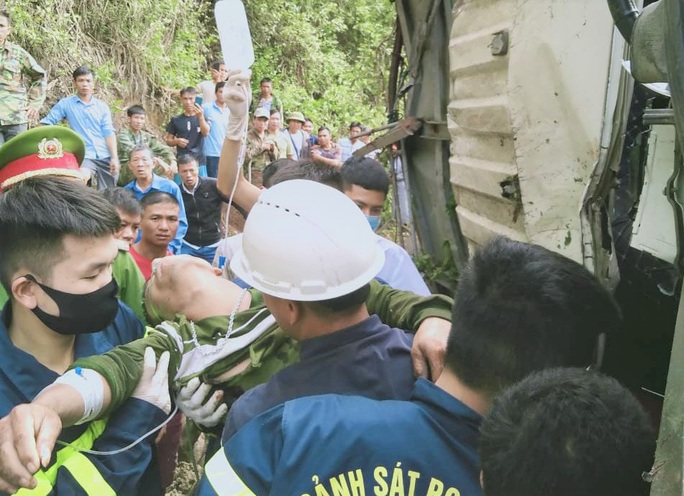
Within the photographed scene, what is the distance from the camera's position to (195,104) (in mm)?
9492

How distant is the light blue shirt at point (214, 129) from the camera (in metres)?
9.63

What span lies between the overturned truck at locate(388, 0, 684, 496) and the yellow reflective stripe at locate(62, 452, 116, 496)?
140cm

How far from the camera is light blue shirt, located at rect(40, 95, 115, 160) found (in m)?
8.33

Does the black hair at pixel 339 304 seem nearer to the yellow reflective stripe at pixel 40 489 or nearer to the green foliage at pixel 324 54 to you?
the yellow reflective stripe at pixel 40 489

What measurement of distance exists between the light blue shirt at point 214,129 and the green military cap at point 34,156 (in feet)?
22.8

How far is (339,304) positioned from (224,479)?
475 millimetres

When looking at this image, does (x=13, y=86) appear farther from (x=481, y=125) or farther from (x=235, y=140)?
(x=481, y=125)

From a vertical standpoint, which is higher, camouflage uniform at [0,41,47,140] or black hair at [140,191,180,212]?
camouflage uniform at [0,41,47,140]

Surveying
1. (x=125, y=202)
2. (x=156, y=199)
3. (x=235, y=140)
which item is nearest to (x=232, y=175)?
(x=235, y=140)

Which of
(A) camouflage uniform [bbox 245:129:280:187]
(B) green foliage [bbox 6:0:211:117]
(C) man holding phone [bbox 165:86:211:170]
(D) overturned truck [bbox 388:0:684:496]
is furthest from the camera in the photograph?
(A) camouflage uniform [bbox 245:129:280:187]

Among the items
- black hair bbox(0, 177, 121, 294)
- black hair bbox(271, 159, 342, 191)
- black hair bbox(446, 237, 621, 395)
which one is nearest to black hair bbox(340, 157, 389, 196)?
black hair bbox(271, 159, 342, 191)

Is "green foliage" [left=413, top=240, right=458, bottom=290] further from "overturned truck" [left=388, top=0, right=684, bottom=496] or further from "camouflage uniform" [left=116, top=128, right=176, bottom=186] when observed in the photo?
"camouflage uniform" [left=116, top=128, right=176, bottom=186]

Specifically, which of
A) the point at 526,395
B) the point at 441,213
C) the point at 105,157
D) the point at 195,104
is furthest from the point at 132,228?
the point at 195,104

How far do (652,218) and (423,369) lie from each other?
2.30ft
